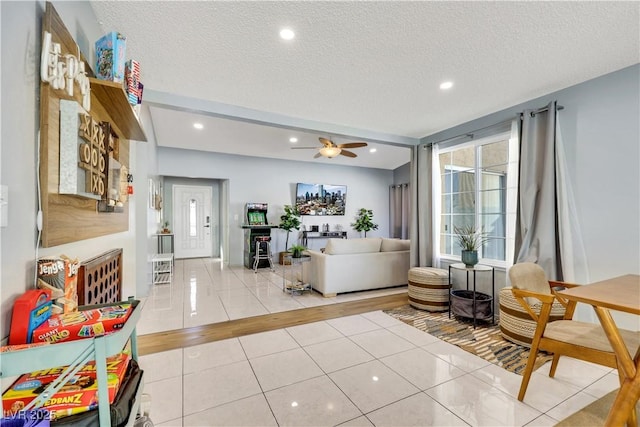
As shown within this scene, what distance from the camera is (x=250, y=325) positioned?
3.11m

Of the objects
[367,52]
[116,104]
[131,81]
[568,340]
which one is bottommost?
[568,340]

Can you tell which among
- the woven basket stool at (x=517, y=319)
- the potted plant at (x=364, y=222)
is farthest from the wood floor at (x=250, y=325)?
the potted plant at (x=364, y=222)

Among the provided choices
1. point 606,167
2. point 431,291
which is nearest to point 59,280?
point 431,291

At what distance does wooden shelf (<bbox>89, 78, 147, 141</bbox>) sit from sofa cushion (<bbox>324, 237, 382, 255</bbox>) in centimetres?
303

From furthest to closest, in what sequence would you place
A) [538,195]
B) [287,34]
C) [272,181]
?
[272,181], [538,195], [287,34]

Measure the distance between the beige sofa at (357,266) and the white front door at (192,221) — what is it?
14.4 ft

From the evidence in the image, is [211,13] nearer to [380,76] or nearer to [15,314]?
[380,76]

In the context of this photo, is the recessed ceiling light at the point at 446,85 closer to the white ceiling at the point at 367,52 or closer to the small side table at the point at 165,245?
the white ceiling at the point at 367,52

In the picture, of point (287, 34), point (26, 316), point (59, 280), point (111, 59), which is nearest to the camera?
point (26, 316)

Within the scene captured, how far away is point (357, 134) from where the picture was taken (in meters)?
4.21

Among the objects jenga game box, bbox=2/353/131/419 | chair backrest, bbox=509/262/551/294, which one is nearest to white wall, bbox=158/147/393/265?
chair backrest, bbox=509/262/551/294

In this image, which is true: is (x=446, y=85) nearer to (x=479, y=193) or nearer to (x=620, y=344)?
(x=479, y=193)

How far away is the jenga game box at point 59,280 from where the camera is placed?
100 cm

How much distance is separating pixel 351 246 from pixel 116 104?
3557mm
